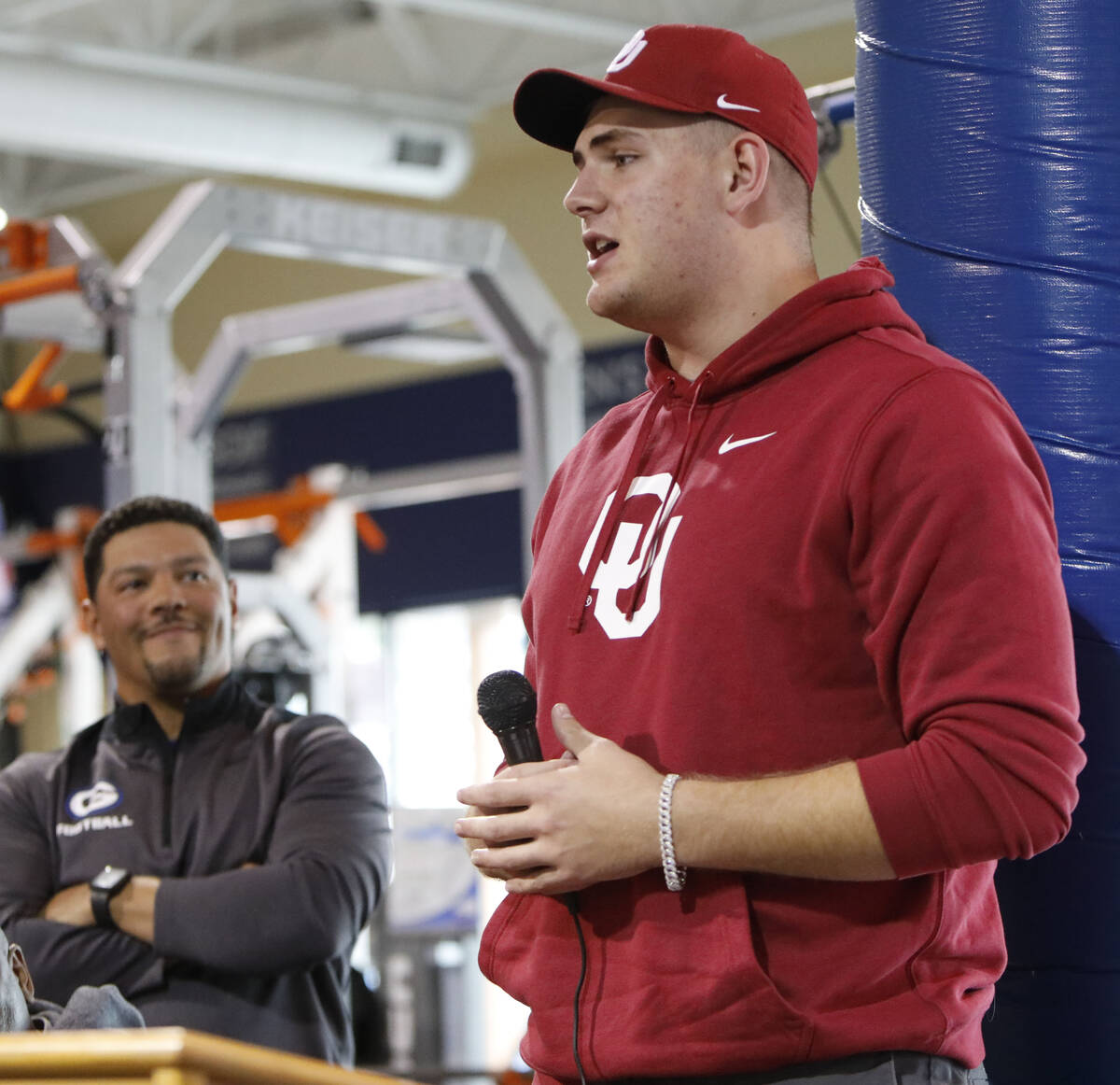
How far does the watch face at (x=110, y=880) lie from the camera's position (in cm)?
258

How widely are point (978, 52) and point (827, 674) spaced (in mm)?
752

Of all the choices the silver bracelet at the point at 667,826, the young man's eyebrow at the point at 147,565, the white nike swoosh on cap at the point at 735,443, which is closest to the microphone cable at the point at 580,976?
the silver bracelet at the point at 667,826

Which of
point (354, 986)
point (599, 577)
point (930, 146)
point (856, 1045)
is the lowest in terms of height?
point (354, 986)

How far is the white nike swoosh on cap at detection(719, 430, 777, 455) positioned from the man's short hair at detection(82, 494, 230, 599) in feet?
5.38

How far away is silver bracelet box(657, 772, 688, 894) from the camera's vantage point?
4.49ft

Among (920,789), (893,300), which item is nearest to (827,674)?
(920,789)

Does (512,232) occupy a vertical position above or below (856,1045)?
above

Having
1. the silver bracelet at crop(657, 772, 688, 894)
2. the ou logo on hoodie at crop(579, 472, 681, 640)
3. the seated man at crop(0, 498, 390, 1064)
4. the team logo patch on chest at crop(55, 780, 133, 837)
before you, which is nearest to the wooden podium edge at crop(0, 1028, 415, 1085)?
the silver bracelet at crop(657, 772, 688, 894)

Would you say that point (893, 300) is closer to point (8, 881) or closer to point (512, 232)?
point (8, 881)

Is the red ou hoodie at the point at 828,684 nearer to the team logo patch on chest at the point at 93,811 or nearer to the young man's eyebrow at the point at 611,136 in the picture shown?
the young man's eyebrow at the point at 611,136

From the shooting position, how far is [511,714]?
1511 mm

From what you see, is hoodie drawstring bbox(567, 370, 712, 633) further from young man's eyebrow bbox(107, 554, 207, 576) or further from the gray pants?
young man's eyebrow bbox(107, 554, 207, 576)

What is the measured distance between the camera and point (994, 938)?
57.4 inches

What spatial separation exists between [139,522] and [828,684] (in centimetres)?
183
